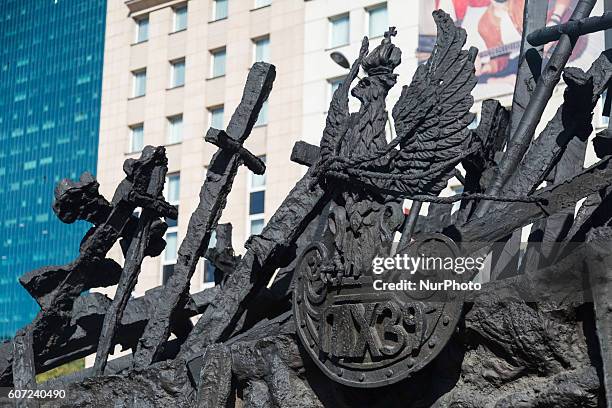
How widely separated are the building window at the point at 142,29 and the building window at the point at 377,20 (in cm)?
858

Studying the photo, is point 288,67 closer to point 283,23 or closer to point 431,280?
point 283,23

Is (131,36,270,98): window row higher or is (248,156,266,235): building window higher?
(131,36,270,98): window row

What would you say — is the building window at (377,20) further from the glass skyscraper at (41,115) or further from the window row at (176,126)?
the glass skyscraper at (41,115)

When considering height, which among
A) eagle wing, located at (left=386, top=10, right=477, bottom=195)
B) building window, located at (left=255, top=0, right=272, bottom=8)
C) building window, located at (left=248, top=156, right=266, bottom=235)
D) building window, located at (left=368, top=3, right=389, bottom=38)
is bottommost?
eagle wing, located at (left=386, top=10, right=477, bottom=195)

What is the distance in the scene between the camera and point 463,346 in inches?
287

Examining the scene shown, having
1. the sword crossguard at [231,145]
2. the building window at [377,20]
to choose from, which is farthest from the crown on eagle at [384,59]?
the building window at [377,20]

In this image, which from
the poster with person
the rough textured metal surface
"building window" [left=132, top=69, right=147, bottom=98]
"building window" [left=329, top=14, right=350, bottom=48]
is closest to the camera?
the rough textured metal surface

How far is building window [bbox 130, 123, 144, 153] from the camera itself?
112ft

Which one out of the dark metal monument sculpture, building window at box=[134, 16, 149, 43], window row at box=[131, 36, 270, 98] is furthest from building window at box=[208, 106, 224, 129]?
the dark metal monument sculpture

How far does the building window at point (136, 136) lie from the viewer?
34.2 meters

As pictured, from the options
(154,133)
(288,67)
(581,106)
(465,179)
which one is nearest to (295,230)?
(465,179)

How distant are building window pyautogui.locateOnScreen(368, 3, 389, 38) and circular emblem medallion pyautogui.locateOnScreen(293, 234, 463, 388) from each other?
2161 cm

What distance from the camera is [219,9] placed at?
109 feet

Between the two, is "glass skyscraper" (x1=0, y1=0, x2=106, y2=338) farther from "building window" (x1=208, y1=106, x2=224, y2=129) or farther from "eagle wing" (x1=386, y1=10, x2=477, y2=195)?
"eagle wing" (x1=386, y1=10, x2=477, y2=195)
